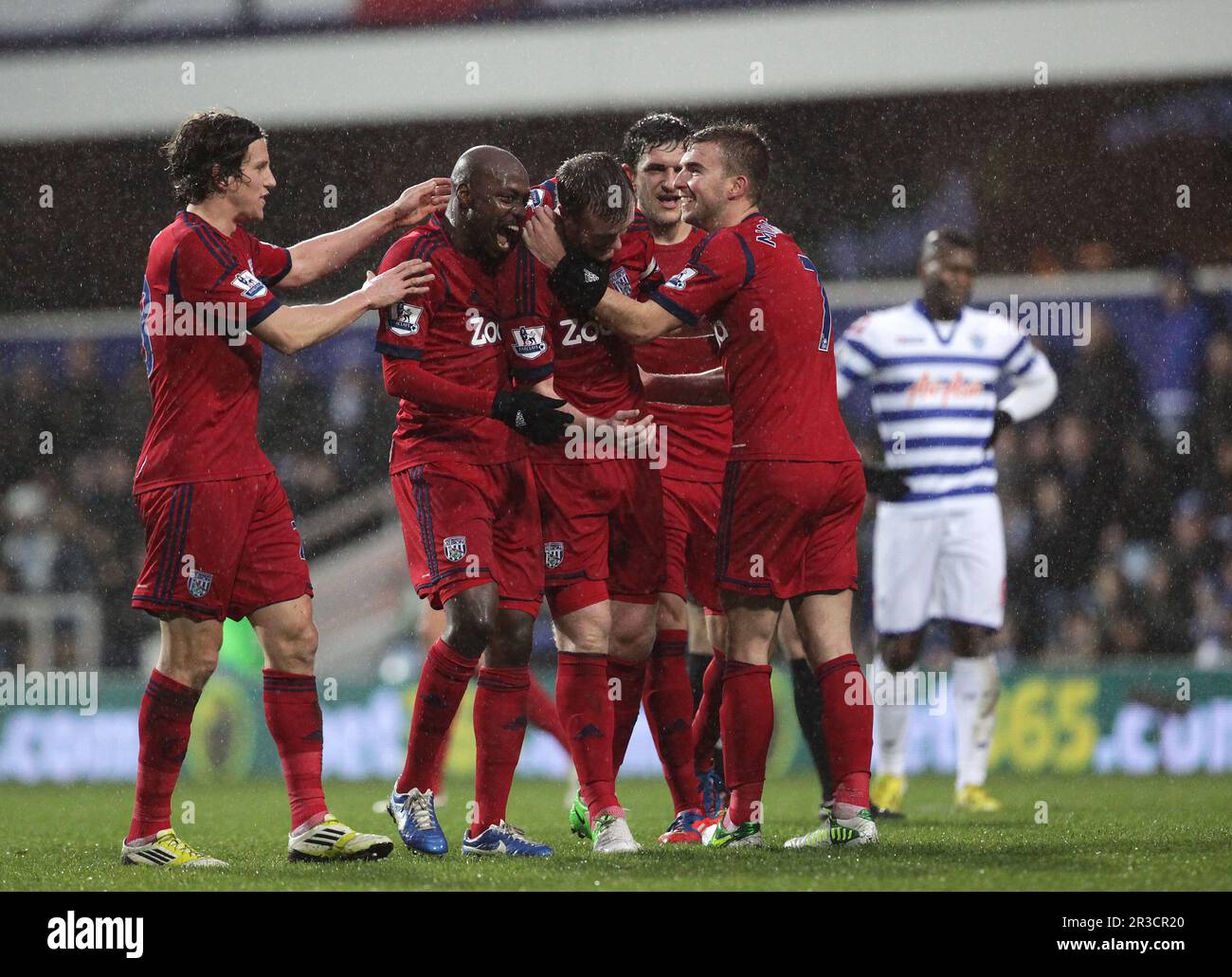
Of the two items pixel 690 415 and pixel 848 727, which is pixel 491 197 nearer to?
pixel 690 415

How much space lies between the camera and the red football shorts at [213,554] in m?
4.61

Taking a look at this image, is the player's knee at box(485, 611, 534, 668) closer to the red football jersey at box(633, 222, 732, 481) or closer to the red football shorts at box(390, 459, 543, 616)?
the red football shorts at box(390, 459, 543, 616)

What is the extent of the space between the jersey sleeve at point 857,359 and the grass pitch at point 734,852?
185 cm

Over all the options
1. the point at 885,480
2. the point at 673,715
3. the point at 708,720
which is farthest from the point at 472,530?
the point at 885,480

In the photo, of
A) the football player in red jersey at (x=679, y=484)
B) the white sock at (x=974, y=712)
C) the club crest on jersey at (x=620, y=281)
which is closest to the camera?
the club crest on jersey at (x=620, y=281)

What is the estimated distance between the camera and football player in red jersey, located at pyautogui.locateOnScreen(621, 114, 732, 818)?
5.50 meters

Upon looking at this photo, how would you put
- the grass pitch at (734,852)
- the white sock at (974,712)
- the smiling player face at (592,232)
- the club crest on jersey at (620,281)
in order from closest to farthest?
the grass pitch at (734,852), the smiling player face at (592,232), the club crest on jersey at (620,281), the white sock at (974,712)

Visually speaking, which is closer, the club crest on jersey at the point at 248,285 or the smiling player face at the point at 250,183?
the club crest on jersey at the point at 248,285

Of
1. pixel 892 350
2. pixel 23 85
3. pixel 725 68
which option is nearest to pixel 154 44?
pixel 23 85

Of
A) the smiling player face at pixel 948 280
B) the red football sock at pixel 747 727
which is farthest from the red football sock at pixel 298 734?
the smiling player face at pixel 948 280

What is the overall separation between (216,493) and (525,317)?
1.04 metres

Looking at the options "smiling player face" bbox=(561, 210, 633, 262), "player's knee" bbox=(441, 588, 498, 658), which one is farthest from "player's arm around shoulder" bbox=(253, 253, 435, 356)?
"player's knee" bbox=(441, 588, 498, 658)

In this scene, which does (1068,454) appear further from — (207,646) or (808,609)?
(207,646)

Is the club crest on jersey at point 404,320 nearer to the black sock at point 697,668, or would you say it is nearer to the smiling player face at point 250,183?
the smiling player face at point 250,183
